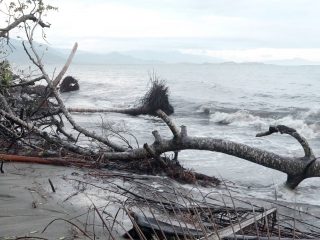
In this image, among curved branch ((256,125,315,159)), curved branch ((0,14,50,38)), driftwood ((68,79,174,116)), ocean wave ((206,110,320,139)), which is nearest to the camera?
curved branch ((256,125,315,159))

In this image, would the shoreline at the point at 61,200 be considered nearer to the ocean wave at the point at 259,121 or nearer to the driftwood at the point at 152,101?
the driftwood at the point at 152,101

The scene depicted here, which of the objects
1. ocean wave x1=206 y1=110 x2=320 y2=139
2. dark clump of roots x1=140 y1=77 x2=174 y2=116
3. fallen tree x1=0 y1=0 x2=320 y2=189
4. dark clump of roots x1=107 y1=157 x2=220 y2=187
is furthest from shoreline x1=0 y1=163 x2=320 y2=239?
ocean wave x1=206 y1=110 x2=320 y2=139

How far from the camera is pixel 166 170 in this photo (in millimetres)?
6848

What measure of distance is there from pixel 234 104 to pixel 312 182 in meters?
16.0

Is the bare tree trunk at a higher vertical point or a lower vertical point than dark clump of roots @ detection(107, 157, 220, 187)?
higher

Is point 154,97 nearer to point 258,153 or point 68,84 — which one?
point 258,153

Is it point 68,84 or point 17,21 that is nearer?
point 17,21

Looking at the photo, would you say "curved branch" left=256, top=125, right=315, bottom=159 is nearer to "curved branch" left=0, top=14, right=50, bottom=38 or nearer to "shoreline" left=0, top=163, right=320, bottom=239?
"shoreline" left=0, top=163, right=320, bottom=239

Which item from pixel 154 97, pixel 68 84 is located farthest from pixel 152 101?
pixel 68 84

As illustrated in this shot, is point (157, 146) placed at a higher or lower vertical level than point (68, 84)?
higher

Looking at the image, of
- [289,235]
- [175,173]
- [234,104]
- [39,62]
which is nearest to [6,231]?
[289,235]

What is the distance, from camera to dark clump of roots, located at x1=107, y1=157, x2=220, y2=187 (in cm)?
662

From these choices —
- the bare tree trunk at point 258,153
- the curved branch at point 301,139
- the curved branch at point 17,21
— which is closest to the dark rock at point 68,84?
the curved branch at point 17,21

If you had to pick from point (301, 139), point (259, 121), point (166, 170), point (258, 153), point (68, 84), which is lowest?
point (259, 121)
